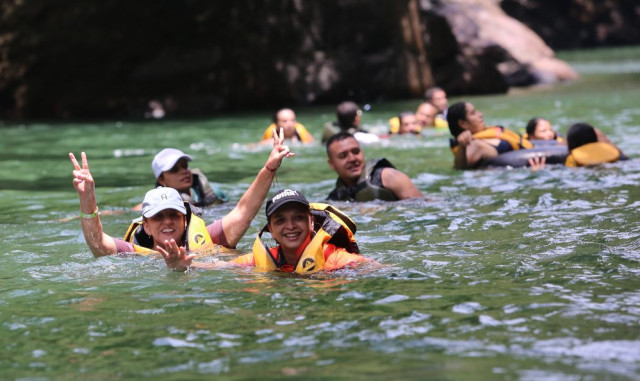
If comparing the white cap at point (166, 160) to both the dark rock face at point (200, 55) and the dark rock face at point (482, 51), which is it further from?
the dark rock face at point (482, 51)

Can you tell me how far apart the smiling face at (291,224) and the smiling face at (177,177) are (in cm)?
307

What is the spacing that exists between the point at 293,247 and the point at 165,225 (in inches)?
45.9

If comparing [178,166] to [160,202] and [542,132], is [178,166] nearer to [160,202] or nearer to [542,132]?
[160,202]

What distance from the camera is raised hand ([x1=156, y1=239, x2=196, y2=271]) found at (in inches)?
276

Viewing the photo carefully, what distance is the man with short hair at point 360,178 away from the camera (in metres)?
10.7

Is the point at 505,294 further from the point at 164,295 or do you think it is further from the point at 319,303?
the point at 164,295

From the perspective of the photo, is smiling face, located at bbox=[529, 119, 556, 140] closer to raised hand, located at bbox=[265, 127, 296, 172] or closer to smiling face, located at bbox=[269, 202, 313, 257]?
raised hand, located at bbox=[265, 127, 296, 172]

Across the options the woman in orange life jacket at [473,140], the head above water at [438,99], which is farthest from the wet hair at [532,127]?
the head above water at [438,99]

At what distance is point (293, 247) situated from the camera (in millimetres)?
7270

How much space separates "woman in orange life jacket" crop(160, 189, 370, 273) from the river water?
109 mm

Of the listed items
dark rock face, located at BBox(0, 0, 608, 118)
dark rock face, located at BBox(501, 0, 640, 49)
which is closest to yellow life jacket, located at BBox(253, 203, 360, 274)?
dark rock face, located at BBox(0, 0, 608, 118)

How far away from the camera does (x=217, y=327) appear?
606 cm

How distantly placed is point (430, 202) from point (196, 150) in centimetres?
757

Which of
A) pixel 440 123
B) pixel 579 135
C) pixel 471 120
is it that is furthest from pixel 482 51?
pixel 579 135
